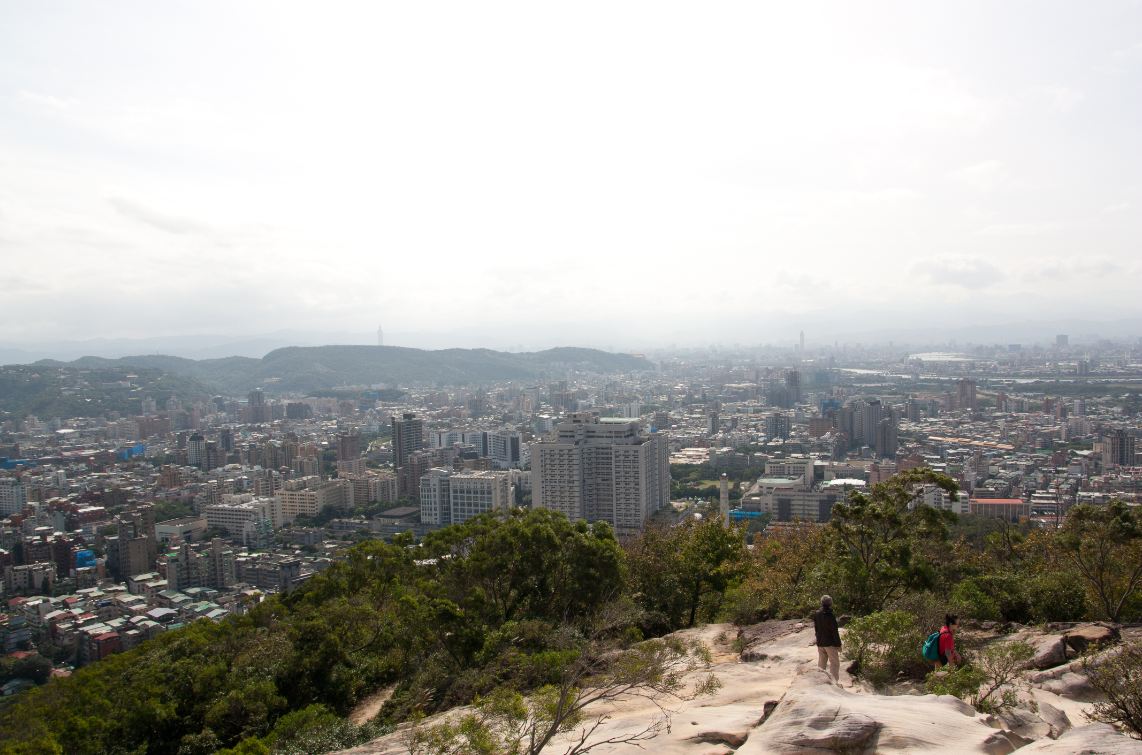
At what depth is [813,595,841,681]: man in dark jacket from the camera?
4.47 meters

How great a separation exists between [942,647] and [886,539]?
2.80m

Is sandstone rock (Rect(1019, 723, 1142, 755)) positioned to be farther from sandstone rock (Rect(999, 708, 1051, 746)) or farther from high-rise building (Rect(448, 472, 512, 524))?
high-rise building (Rect(448, 472, 512, 524))

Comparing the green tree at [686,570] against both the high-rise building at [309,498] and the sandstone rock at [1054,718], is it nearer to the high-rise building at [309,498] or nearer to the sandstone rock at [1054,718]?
the sandstone rock at [1054,718]

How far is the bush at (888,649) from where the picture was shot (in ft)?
15.8

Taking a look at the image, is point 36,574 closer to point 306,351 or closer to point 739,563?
point 739,563

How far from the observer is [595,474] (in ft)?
85.6

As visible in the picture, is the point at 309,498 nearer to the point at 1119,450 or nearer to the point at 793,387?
the point at 1119,450

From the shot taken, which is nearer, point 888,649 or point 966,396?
point 888,649

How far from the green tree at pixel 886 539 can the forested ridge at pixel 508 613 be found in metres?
0.02

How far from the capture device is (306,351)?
103250 millimetres

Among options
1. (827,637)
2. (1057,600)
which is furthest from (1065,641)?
(827,637)

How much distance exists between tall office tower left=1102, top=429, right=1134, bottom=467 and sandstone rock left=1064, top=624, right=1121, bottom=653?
111 ft

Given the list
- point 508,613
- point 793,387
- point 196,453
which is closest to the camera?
point 508,613

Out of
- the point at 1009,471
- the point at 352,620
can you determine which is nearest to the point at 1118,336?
the point at 1009,471
